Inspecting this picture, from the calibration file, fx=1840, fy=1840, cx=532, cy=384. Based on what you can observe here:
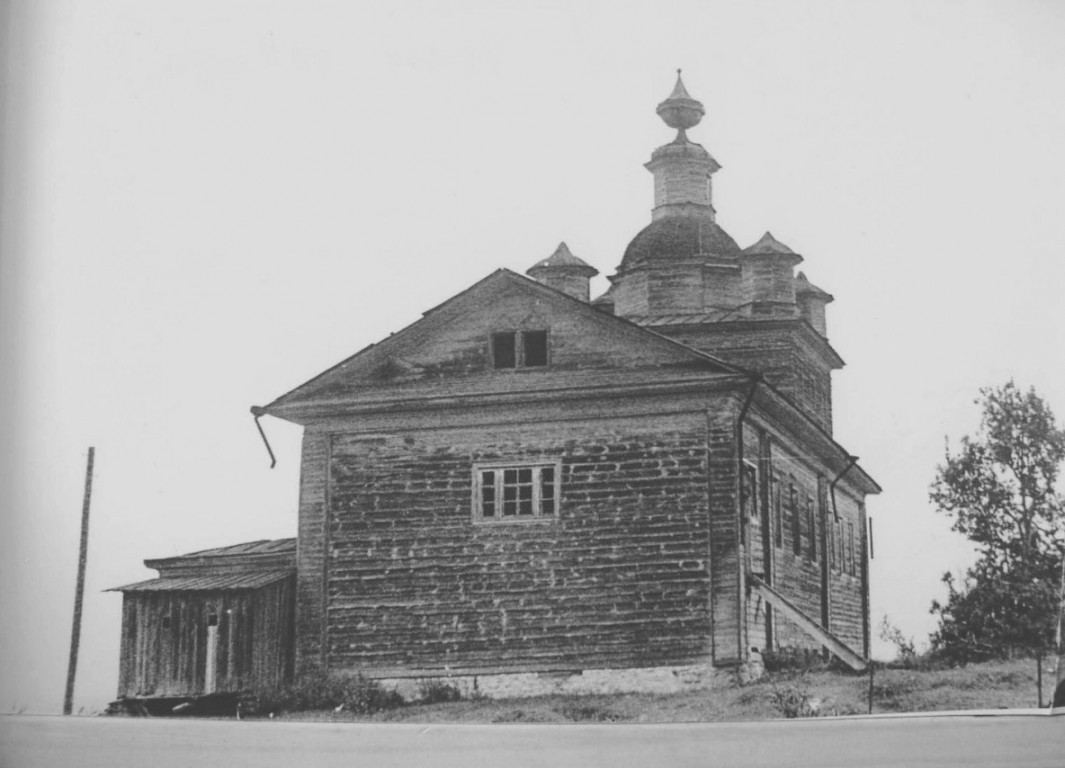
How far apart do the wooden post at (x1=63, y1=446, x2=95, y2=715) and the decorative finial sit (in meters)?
6.23

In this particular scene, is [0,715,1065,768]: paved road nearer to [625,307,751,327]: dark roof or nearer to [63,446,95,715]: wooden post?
[63,446,95,715]: wooden post

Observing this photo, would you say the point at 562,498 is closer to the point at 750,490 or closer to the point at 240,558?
the point at 750,490


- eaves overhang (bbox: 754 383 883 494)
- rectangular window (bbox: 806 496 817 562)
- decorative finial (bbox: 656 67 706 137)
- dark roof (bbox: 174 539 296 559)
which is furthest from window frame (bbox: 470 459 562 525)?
decorative finial (bbox: 656 67 706 137)

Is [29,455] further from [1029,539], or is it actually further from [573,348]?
[1029,539]

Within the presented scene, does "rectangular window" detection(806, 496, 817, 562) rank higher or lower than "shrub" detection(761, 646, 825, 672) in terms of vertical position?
higher

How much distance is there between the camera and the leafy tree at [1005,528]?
16.9 m

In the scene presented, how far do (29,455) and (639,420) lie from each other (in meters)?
5.78

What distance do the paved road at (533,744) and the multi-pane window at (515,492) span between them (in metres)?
2.13

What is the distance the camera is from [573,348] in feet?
59.5

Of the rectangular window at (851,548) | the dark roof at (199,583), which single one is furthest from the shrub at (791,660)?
the dark roof at (199,583)

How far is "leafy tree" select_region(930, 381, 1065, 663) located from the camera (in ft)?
55.4

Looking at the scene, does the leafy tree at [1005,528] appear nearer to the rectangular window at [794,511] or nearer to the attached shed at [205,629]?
the rectangular window at [794,511]

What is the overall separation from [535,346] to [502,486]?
4.69ft

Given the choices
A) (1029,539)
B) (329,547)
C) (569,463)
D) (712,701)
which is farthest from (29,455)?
(1029,539)
